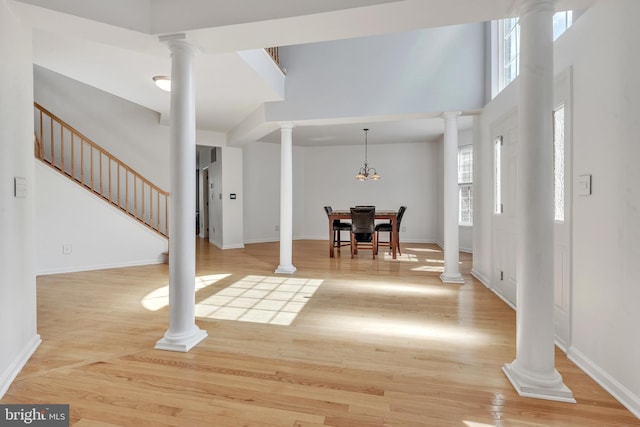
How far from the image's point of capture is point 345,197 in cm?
915

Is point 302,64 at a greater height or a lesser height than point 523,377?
greater

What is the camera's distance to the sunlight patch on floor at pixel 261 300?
3.04 m

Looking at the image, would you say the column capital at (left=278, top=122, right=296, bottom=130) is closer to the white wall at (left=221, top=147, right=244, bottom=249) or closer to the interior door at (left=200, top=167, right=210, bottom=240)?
the white wall at (left=221, top=147, right=244, bottom=249)

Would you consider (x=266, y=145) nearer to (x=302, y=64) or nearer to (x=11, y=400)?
(x=302, y=64)

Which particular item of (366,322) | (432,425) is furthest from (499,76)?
(432,425)

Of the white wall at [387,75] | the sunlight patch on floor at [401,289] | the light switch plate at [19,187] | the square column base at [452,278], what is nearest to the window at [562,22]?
the white wall at [387,75]

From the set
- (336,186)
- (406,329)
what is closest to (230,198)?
(336,186)

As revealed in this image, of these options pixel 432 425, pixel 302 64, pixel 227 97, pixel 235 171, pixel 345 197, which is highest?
pixel 302 64

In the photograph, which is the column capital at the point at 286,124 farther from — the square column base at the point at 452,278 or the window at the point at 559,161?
the window at the point at 559,161

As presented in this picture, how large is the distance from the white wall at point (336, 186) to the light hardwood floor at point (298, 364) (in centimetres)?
475

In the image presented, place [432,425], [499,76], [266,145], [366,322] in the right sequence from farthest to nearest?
[266,145]
[499,76]
[366,322]
[432,425]

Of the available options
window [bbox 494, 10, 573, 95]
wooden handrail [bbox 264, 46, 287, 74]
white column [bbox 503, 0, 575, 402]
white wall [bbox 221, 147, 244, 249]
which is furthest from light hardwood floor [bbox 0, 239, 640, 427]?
white wall [bbox 221, 147, 244, 249]

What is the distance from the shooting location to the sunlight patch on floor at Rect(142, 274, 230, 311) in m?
3.36

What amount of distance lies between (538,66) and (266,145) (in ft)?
24.5
